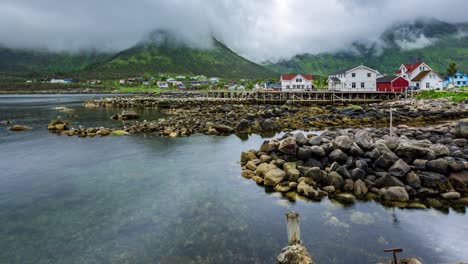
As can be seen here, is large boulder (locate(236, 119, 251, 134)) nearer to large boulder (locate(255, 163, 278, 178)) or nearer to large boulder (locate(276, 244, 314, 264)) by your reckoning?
large boulder (locate(255, 163, 278, 178))

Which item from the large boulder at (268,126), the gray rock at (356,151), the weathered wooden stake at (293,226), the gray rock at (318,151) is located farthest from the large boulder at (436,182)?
the large boulder at (268,126)

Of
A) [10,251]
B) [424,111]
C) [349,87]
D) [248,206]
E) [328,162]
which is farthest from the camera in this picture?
[349,87]

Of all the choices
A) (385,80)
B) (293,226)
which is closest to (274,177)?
(293,226)

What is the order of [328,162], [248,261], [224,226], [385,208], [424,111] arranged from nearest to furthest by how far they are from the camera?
[248,261] → [224,226] → [385,208] → [328,162] → [424,111]

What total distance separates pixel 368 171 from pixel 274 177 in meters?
5.15

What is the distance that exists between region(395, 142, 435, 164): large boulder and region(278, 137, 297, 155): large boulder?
6018 mm

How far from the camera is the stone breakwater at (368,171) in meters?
14.5

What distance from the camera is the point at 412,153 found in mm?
Result: 16594

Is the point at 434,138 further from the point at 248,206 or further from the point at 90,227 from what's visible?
the point at 90,227

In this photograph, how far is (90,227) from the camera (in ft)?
43.0

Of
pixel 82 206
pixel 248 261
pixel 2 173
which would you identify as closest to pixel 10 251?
pixel 82 206

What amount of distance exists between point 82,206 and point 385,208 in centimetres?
1516

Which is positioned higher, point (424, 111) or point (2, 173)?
point (424, 111)

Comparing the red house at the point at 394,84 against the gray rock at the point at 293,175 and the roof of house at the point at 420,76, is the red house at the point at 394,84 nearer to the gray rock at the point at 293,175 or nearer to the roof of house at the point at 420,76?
the roof of house at the point at 420,76
